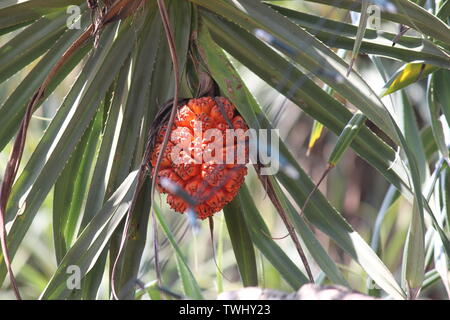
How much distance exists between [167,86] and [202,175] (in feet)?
0.59

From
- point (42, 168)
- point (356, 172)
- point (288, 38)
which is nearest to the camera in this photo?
point (288, 38)

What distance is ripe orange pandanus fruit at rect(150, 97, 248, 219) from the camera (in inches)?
37.2

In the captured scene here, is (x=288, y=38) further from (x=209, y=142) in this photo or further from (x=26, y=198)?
(x=26, y=198)

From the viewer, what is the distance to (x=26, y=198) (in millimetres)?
1026

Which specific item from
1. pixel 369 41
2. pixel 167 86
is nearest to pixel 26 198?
pixel 167 86

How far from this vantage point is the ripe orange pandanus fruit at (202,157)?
0.94 meters

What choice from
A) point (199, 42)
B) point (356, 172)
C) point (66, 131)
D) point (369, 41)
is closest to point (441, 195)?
Answer: point (369, 41)

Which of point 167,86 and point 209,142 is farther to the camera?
point 167,86

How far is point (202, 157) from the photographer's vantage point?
0.95m
